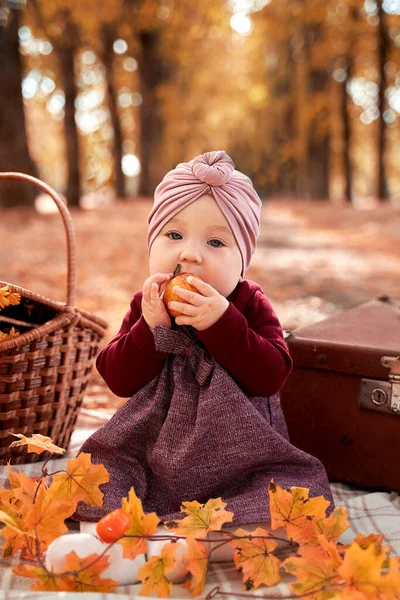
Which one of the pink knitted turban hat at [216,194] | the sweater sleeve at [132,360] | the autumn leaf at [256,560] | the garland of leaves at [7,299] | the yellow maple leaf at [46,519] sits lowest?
the autumn leaf at [256,560]

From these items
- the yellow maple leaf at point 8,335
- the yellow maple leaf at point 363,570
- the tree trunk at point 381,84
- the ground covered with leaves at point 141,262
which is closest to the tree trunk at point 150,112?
the ground covered with leaves at point 141,262

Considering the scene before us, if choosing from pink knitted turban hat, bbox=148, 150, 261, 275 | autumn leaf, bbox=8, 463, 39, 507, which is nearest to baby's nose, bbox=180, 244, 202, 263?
pink knitted turban hat, bbox=148, 150, 261, 275

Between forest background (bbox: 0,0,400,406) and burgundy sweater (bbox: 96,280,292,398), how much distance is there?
159 cm

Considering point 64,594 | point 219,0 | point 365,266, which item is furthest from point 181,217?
point 219,0

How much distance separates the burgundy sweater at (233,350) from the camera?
1.78 m

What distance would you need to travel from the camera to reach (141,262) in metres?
7.19

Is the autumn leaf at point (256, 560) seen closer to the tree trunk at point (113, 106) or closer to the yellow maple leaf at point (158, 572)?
the yellow maple leaf at point (158, 572)

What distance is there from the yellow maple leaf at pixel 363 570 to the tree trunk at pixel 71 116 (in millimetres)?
9924

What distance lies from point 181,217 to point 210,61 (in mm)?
14861

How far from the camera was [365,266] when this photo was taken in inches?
296

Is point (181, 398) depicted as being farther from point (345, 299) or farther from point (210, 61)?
point (210, 61)

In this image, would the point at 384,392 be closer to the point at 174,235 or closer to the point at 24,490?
the point at 174,235

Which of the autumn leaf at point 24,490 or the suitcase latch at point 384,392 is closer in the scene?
the autumn leaf at point 24,490

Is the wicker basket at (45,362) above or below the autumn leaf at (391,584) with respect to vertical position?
above
